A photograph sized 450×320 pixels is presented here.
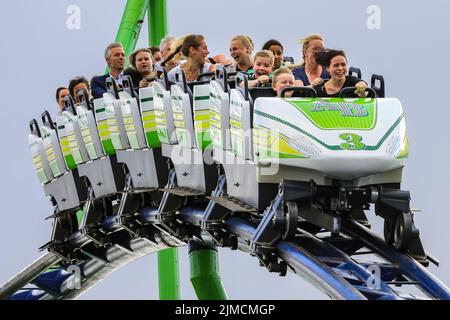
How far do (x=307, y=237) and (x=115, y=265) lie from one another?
364 centimetres

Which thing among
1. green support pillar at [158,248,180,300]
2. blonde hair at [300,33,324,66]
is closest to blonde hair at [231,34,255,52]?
blonde hair at [300,33,324,66]

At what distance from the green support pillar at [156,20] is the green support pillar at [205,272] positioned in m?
3.86

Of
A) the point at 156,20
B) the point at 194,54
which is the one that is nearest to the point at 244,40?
the point at 194,54

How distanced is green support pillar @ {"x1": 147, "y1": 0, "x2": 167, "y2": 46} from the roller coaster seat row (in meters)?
3.22

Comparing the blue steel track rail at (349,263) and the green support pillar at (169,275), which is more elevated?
the blue steel track rail at (349,263)

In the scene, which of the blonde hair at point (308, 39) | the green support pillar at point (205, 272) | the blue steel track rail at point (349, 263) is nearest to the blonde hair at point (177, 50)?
the blonde hair at point (308, 39)

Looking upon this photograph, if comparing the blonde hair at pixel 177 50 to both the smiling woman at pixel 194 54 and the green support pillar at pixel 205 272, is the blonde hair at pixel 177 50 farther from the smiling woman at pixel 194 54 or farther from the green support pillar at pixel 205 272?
the green support pillar at pixel 205 272

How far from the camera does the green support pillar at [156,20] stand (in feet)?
48.0

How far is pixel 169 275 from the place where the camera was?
14609 mm

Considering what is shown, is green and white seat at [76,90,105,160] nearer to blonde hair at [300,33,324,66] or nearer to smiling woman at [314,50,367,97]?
blonde hair at [300,33,324,66]

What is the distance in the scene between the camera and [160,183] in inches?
397

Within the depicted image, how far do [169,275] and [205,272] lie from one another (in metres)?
3.43

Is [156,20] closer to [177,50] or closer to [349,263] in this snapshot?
[177,50]
